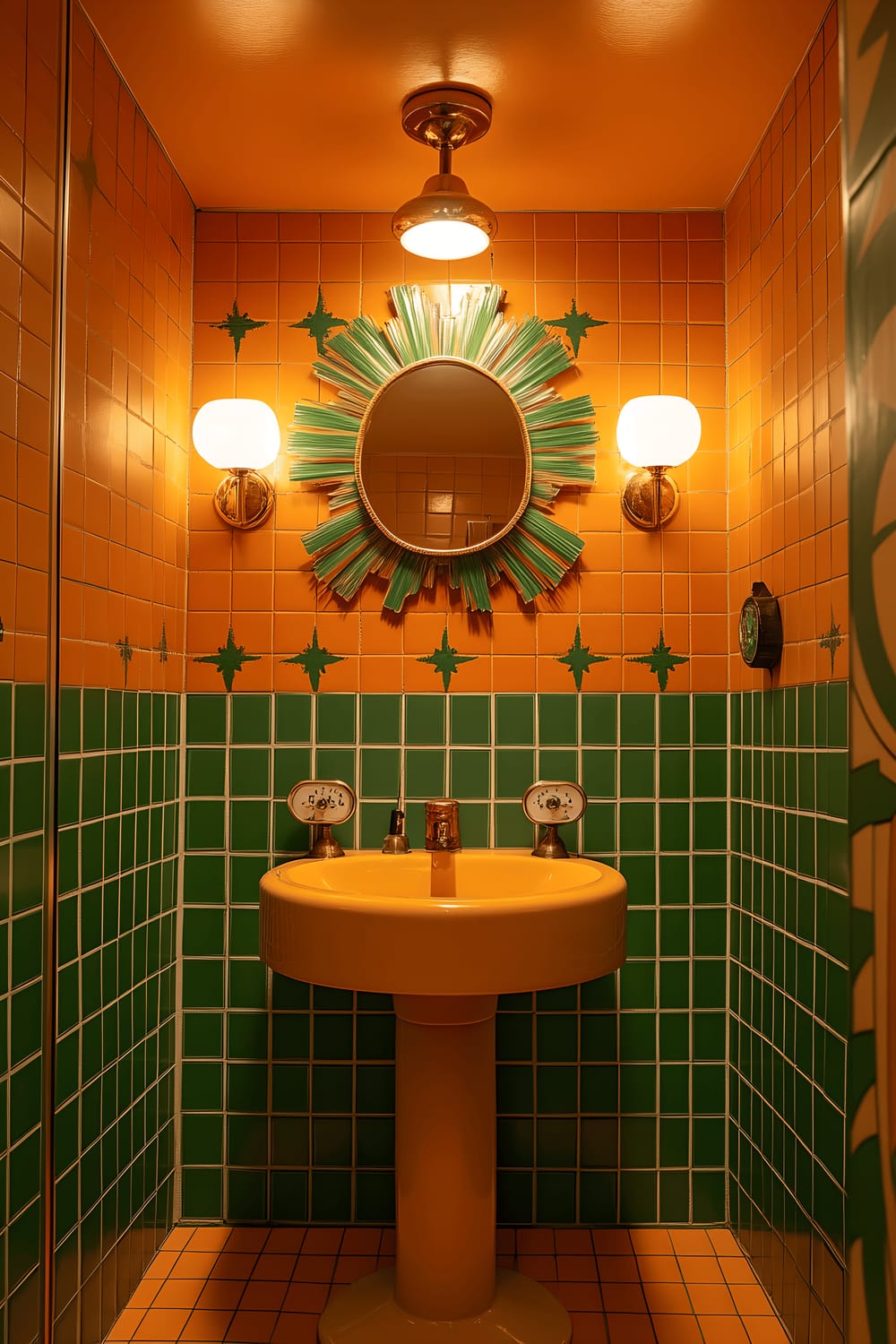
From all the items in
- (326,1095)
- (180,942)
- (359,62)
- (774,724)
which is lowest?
(326,1095)

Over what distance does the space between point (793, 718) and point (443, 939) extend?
697 mm

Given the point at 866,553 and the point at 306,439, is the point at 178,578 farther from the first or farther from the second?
the point at 866,553

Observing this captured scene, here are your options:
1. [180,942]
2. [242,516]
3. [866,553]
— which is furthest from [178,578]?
[866,553]

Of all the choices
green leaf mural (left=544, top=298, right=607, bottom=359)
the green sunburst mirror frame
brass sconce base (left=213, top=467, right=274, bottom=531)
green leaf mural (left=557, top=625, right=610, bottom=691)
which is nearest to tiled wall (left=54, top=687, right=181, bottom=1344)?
brass sconce base (left=213, top=467, right=274, bottom=531)

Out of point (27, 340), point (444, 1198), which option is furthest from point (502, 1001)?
point (27, 340)

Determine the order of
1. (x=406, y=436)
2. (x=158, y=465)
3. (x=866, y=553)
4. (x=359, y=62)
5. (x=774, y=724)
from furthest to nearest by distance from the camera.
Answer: (x=406, y=436), (x=158, y=465), (x=774, y=724), (x=359, y=62), (x=866, y=553)

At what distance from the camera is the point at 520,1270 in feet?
6.05

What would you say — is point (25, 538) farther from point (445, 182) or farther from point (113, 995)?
point (445, 182)

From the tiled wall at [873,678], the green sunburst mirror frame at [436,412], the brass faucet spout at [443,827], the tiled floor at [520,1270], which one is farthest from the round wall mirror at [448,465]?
the tiled wall at [873,678]

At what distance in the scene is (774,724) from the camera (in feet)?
5.83

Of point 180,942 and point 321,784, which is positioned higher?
point 321,784

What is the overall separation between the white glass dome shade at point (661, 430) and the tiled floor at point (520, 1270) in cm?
149

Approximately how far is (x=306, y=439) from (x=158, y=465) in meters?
0.31

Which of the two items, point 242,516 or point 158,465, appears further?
point 242,516
